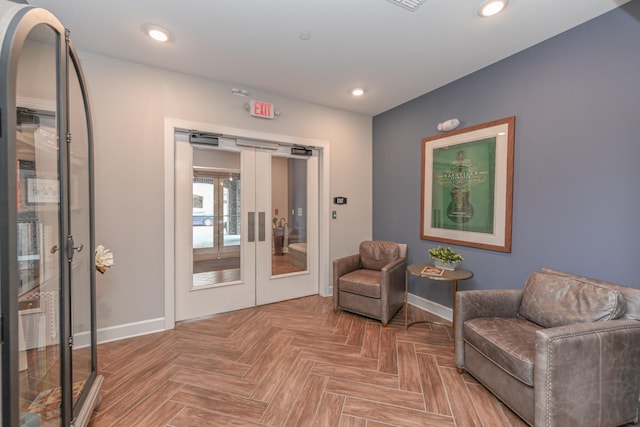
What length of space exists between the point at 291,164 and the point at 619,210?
10.6 ft

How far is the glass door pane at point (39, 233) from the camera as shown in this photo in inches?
42.5

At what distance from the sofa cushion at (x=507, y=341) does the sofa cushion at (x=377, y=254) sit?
149cm

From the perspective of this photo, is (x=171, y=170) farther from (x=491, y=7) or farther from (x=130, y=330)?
(x=491, y=7)

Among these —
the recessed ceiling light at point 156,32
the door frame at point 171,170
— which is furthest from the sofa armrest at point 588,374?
the recessed ceiling light at point 156,32

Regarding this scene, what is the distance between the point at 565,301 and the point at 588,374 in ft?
1.73

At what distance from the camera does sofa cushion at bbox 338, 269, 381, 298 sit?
3.08 m

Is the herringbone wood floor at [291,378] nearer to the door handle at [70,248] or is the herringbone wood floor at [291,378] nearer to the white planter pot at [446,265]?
the white planter pot at [446,265]

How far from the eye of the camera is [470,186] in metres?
2.99

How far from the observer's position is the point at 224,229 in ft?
11.1

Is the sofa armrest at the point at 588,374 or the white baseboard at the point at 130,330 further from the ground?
the sofa armrest at the point at 588,374

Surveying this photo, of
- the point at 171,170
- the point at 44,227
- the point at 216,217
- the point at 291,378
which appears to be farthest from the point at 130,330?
the point at 44,227

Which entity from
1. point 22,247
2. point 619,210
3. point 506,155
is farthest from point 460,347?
point 22,247

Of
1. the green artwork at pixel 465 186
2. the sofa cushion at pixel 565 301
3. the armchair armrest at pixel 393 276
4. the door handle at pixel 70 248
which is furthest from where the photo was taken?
the armchair armrest at pixel 393 276

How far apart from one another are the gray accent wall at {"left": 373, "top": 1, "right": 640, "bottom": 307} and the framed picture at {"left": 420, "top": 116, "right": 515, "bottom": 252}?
0.30ft
